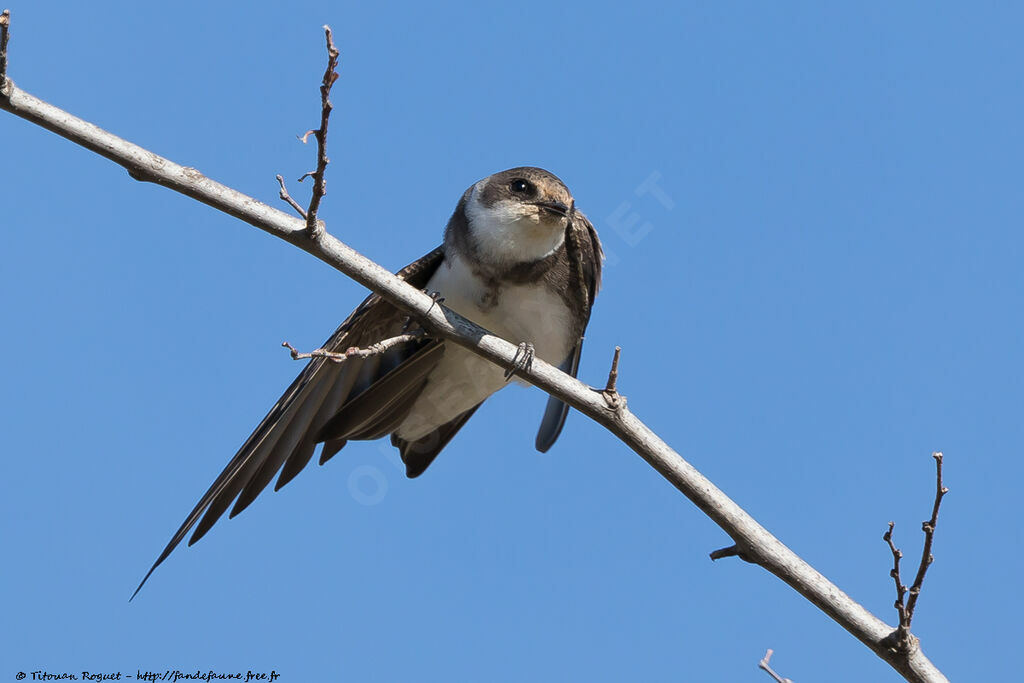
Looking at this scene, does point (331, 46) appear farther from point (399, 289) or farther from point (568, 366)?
point (568, 366)

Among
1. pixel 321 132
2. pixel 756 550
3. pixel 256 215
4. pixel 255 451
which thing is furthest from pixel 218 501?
pixel 756 550

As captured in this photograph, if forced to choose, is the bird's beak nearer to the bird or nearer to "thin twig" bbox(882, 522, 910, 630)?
the bird

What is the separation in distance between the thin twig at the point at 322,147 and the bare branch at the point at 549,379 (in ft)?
0.18

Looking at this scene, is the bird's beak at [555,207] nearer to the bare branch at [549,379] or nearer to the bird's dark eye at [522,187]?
the bird's dark eye at [522,187]

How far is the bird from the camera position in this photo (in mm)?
7023

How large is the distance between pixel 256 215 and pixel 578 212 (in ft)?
Answer: 11.3

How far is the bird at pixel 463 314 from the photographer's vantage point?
7023mm

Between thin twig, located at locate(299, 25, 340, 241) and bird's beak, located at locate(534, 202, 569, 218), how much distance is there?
2.56 meters

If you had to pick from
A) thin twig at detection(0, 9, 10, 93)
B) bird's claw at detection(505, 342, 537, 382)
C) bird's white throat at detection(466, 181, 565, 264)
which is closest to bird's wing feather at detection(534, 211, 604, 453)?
bird's white throat at detection(466, 181, 565, 264)

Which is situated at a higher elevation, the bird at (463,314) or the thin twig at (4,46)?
the bird at (463,314)

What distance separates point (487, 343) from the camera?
5.56m

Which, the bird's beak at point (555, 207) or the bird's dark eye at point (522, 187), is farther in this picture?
the bird's dark eye at point (522, 187)

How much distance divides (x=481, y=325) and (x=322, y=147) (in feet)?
9.34

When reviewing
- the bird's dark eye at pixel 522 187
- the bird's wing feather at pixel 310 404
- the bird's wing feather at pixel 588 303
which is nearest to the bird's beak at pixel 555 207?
the bird's dark eye at pixel 522 187
